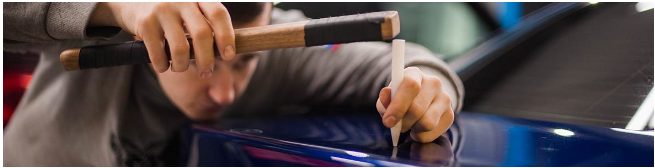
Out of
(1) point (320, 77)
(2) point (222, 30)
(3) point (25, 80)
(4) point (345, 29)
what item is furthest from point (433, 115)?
(3) point (25, 80)

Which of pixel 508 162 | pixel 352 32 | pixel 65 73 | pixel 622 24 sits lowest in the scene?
pixel 65 73

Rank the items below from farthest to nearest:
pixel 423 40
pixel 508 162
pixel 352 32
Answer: pixel 423 40, pixel 508 162, pixel 352 32

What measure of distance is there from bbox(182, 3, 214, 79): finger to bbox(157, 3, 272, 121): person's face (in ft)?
1.68

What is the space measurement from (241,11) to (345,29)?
600 mm

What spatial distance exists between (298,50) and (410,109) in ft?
2.16

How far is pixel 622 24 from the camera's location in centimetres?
108

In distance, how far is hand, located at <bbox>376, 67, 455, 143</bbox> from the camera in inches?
29.7

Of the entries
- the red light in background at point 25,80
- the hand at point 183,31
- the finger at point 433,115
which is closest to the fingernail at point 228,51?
the hand at point 183,31

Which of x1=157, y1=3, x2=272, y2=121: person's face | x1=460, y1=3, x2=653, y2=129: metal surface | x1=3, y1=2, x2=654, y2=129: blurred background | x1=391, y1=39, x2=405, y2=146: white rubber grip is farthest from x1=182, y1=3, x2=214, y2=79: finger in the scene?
x1=460, y1=3, x2=653, y2=129: metal surface

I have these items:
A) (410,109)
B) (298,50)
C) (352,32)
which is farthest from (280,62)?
(352,32)

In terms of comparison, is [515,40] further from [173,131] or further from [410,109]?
[173,131]

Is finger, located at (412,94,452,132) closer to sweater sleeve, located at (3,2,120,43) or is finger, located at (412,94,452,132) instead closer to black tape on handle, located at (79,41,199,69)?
black tape on handle, located at (79,41,199,69)

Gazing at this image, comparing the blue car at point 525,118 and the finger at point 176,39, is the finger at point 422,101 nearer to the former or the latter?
the blue car at point 525,118

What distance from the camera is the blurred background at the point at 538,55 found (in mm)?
1048
